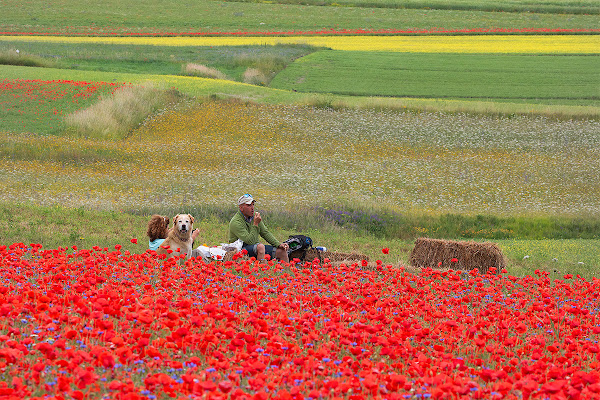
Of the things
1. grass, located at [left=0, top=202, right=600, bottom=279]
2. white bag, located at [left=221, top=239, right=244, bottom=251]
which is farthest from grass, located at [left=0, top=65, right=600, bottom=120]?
white bag, located at [left=221, top=239, right=244, bottom=251]

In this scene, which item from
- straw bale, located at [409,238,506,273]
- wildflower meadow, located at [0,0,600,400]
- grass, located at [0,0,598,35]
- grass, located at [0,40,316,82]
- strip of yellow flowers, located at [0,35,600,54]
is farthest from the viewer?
grass, located at [0,0,598,35]

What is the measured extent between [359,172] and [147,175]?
8.66 metres

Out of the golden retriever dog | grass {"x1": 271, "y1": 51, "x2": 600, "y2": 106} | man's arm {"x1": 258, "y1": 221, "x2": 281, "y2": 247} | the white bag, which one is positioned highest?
the golden retriever dog

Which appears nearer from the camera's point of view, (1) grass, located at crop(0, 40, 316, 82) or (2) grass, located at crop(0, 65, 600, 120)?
(2) grass, located at crop(0, 65, 600, 120)

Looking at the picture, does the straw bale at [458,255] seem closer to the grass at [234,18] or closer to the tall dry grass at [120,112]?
the tall dry grass at [120,112]

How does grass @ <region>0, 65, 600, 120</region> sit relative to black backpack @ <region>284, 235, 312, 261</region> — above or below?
below

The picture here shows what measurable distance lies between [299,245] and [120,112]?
24306 mm

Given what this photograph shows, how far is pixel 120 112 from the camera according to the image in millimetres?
35625

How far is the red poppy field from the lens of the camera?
4953mm

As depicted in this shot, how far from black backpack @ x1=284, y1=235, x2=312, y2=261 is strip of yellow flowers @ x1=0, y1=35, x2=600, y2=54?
171 feet

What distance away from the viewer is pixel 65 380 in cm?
425

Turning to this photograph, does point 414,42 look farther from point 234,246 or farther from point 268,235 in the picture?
point 234,246

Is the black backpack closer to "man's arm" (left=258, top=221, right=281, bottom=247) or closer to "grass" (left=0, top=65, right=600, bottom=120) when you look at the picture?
"man's arm" (left=258, top=221, right=281, bottom=247)

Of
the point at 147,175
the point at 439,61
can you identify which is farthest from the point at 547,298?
the point at 439,61
